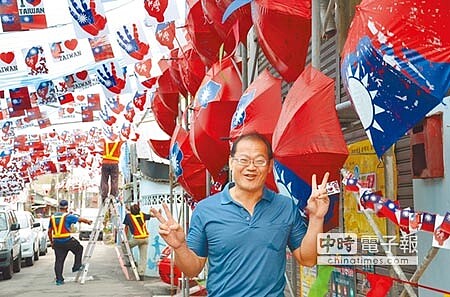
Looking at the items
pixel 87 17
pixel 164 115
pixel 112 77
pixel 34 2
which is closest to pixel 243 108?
pixel 87 17

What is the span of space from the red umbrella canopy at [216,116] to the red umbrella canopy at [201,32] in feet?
1.39

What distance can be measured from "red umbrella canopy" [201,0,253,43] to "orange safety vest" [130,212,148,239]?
10474mm

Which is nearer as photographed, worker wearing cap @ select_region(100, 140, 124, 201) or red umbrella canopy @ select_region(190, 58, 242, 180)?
red umbrella canopy @ select_region(190, 58, 242, 180)

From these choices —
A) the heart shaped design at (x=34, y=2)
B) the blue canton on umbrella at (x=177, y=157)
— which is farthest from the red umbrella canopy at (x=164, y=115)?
the blue canton on umbrella at (x=177, y=157)

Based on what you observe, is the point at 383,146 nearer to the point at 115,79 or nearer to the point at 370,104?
the point at 370,104

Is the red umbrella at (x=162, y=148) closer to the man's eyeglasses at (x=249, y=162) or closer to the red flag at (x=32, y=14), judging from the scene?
the red flag at (x=32, y=14)

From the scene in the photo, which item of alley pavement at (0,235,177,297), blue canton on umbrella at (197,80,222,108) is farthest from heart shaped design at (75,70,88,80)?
blue canton on umbrella at (197,80,222,108)

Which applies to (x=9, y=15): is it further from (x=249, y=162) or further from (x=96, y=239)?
(x=96, y=239)

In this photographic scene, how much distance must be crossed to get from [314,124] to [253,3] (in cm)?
118

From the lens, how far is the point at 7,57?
13.9m

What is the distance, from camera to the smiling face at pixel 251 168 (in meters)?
3.52

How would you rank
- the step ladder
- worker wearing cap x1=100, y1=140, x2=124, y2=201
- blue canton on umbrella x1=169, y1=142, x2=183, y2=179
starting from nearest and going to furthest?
blue canton on umbrella x1=169, y1=142, x2=183, y2=179 → the step ladder → worker wearing cap x1=100, y1=140, x2=124, y2=201

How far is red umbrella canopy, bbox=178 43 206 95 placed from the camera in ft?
28.8

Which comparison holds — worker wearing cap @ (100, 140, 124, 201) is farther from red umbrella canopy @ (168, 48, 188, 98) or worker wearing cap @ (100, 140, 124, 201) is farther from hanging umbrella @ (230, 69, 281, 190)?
hanging umbrella @ (230, 69, 281, 190)
